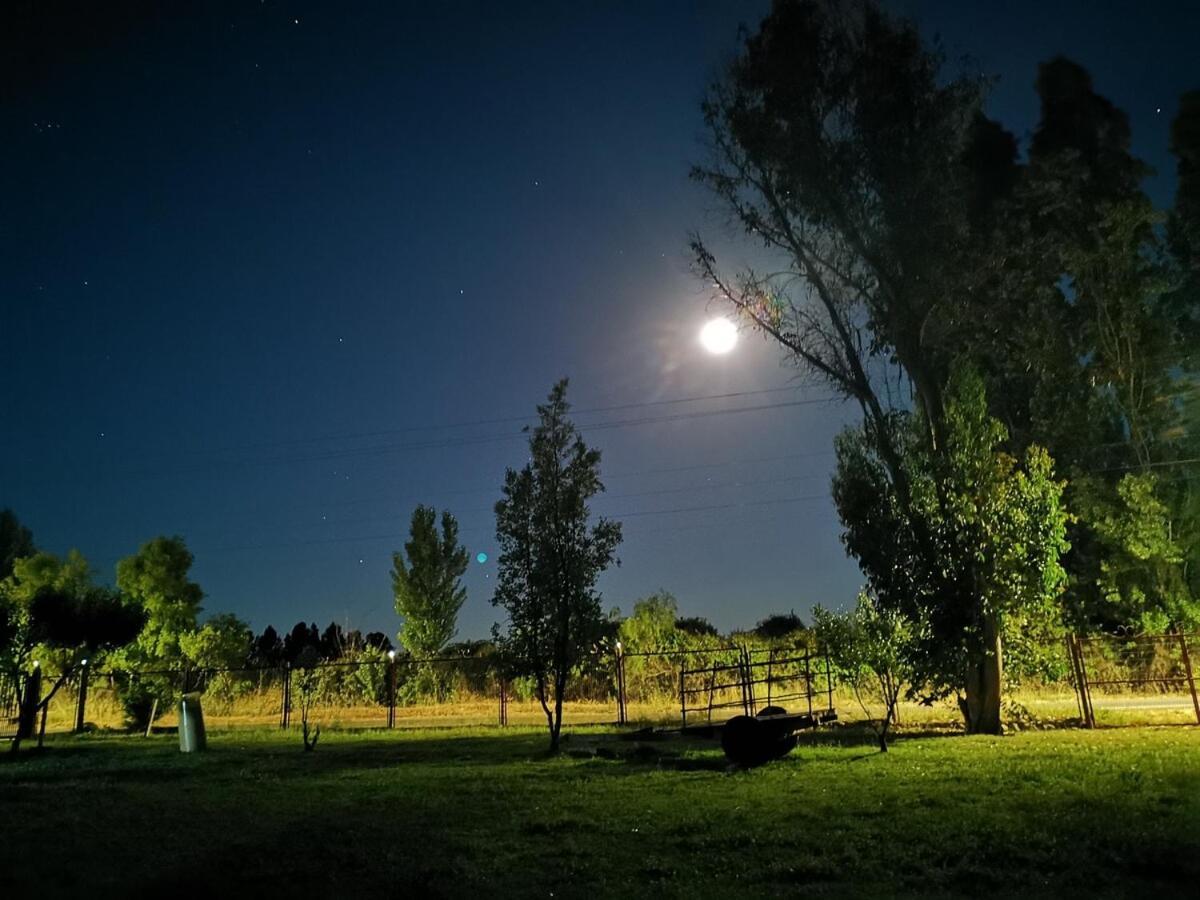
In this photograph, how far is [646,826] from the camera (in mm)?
8602

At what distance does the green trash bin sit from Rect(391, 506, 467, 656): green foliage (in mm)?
20011

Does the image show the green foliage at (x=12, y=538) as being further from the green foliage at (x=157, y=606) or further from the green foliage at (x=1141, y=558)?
the green foliage at (x=1141, y=558)

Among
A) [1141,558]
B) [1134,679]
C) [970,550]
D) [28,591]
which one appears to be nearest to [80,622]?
[28,591]

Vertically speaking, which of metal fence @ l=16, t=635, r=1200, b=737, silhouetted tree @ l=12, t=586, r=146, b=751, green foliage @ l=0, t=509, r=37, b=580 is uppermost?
green foliage @ l=0, t=509, r=37, b=580

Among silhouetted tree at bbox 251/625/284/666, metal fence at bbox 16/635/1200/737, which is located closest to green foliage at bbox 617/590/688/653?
metal fence at bbox 16/635/1200/737

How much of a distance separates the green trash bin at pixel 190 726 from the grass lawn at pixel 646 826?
4.08 m

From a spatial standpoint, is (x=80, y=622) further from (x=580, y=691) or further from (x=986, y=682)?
(x=986, y=682)

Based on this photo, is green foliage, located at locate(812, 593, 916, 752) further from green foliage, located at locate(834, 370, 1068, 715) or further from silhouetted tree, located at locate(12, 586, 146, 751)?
silhouetted tree, located at locate(12, 586, 146, 751)

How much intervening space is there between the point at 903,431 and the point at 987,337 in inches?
353

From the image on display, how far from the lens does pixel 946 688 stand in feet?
58.7

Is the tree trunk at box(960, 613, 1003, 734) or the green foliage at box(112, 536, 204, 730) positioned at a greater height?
the green foliage at box(112, 536, 204, 730)

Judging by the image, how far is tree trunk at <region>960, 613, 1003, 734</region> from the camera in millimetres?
17469

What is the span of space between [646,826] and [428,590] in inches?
1269

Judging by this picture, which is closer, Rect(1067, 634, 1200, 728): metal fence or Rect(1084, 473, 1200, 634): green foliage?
Rect(1067, 634, 1200, 728): metal fence
